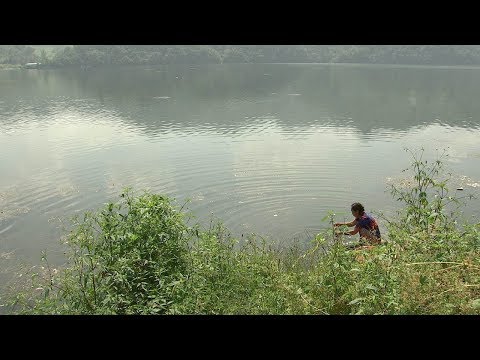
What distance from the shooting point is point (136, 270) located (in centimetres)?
560

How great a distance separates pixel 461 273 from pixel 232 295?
3.13 m

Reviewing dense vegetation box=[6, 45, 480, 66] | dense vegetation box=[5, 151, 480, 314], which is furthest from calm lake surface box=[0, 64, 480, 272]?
dense vegetation box=[6, 45, 480, 66]

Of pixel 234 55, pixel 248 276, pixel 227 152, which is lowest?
pixel 227 152

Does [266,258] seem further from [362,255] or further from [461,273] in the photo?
[461,273]

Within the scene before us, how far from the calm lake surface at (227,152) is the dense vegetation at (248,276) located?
5640 mm

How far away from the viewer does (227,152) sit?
67.7ft

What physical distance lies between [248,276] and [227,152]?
1462 cm

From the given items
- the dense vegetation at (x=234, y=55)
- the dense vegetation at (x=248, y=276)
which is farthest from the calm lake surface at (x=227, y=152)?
the dense vegetation at (x=234, y=55)

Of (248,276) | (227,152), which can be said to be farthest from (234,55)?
(248,276)

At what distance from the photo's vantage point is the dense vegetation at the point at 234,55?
82438 mm

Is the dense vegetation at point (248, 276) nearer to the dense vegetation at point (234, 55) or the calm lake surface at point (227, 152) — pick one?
the calm lake surface at point (227, 152)

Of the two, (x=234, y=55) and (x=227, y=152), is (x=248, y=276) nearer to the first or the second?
(x=227, y=152)

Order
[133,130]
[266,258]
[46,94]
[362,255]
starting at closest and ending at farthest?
[362,255] < [266,258] < [133,130] < [46,94]

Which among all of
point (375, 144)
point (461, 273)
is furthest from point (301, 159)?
point (461, 273)
